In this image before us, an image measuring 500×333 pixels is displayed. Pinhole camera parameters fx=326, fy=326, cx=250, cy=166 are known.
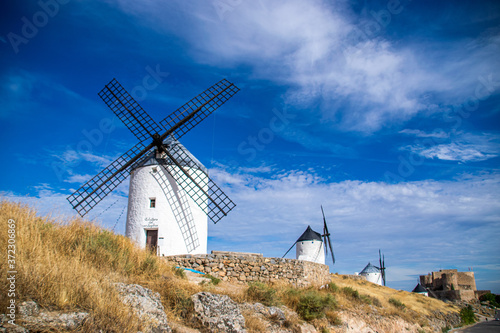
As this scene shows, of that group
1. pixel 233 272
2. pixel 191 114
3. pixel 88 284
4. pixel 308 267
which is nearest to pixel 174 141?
pixel 191 114

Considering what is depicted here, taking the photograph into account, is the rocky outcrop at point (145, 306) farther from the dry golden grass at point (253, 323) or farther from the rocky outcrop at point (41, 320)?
the dry golden grass at point (253, 323)

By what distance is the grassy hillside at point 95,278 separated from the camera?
4406mm

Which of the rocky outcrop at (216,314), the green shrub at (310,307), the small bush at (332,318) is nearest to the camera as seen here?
→ the rocky outcrop at (216,314)

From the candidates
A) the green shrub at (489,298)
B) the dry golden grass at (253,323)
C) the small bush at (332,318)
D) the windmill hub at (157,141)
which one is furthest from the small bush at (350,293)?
the green shrub at (489,298)

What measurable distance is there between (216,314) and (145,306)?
1.81 metres

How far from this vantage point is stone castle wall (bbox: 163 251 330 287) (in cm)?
1305

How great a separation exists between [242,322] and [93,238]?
3823 mm

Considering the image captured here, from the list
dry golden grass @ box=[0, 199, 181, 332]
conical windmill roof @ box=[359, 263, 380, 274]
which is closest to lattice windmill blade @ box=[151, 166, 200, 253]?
dry golden grass @ box=[0, 199, 181, 332]

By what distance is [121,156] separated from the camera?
50.9 feet

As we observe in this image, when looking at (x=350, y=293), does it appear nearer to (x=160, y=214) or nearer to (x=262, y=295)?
(x=262, y=295)

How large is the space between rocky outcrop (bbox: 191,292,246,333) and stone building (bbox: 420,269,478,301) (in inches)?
1539

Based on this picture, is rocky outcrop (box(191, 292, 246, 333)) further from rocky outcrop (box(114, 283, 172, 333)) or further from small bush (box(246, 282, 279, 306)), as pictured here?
small bush (box(246, 282, 279, 306))

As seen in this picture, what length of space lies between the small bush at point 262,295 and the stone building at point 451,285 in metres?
36.7

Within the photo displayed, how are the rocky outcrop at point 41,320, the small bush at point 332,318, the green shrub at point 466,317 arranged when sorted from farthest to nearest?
the green shrub at point 466,317, the small bush at point 332,318, the rocky outcrop at point 41,320
